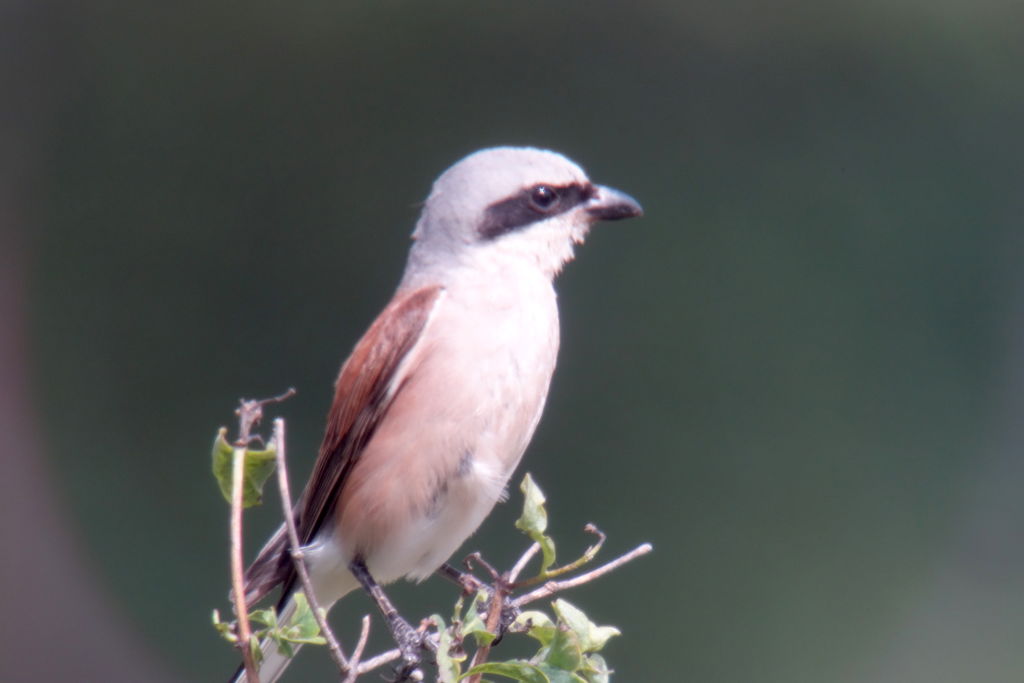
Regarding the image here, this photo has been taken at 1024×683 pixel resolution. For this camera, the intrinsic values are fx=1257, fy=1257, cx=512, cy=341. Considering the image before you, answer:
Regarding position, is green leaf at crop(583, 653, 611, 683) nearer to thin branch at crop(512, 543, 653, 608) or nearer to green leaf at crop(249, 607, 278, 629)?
thin branch at crop(512, 543, 653, 608)

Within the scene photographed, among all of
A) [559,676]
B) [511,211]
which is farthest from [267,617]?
[511,211]

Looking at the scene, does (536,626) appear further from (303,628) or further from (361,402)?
(361,402)

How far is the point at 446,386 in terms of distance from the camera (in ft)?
6.75

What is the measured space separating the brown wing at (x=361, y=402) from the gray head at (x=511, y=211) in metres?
0.13

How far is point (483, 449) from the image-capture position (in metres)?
2.03

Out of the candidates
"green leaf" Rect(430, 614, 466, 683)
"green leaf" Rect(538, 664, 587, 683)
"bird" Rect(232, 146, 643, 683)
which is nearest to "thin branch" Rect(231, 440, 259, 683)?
"green leaf" Rect(430, 614, 466, 683)

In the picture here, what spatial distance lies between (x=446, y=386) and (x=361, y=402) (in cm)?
20

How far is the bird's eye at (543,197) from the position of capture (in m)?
2.30

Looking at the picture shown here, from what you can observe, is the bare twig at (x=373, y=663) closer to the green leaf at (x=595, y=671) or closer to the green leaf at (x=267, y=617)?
the green leaf at (x=267, y=617)

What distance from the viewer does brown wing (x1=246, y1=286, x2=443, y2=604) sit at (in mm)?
2146

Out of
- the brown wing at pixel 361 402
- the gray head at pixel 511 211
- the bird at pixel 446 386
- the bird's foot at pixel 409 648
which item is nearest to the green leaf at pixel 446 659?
the bird's foot at pixel 409 648

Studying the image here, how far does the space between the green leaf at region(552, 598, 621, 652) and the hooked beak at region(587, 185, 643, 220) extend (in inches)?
49.9

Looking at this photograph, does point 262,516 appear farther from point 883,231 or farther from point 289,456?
point 883,231

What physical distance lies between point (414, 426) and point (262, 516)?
2778 mm
